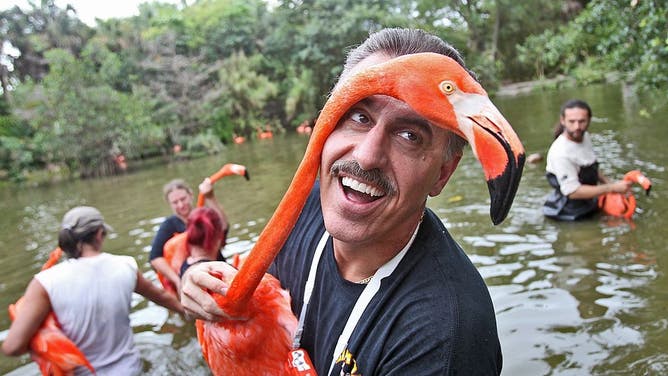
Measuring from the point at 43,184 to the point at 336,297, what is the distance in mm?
22898

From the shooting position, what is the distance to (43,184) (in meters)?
21.5

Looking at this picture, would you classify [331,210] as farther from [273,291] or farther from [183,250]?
[183,250]

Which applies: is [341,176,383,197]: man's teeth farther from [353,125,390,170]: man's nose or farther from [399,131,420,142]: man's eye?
[399,131,420,142]: man's eye

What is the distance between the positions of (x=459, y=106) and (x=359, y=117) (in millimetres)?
328

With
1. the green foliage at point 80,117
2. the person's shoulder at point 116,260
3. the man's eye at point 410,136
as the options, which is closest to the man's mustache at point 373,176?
the man's eye at point 410,136

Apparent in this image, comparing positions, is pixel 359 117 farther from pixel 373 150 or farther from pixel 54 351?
pixel 54 351

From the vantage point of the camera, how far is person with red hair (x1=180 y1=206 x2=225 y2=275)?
4.27 m

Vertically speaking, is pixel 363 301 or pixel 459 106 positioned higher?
pixel 459 106

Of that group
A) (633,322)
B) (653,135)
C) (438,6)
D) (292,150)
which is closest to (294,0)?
(438,6)

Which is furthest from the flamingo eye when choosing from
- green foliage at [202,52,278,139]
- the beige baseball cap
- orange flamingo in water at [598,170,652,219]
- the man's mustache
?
green foliage at [202,52,278,139]

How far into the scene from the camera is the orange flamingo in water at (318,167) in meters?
1.33

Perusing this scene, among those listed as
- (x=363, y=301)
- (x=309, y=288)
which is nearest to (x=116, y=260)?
(x=309, y=288)

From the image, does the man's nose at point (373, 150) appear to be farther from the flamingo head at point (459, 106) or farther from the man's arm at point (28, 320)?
the man's arm at point (28, 320)

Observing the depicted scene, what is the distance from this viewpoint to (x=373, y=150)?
151cm
